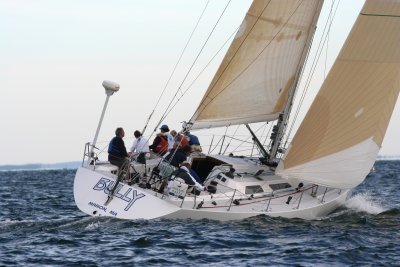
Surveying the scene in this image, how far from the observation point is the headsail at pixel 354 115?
1591 cm

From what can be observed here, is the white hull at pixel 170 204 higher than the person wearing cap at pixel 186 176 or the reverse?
the reverse

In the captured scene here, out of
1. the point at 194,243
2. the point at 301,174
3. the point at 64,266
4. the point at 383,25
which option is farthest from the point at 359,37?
the point at 64,266

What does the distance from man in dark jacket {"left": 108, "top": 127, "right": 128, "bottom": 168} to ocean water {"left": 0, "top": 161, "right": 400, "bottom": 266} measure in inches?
53.6

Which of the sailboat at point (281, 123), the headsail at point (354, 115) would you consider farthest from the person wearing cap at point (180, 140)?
the headsail at point (354, 115)

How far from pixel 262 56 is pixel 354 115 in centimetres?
286

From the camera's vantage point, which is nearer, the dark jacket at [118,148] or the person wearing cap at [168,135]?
the dark jacket at [118,148]

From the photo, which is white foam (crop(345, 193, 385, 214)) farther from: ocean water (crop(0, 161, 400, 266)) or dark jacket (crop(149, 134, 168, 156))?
dark jacket (crop(149, 134, 168, 156))

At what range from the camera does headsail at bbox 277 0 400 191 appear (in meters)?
15.9

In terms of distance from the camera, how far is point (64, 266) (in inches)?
458

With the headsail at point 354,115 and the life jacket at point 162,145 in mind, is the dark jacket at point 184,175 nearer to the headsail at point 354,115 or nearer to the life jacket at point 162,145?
the headsail at point 354,115

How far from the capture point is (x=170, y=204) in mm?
14695

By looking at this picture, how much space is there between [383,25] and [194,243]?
6.00 meters

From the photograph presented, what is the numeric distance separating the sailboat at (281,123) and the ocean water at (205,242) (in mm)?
384

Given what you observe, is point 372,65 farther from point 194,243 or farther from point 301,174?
point 194,243
